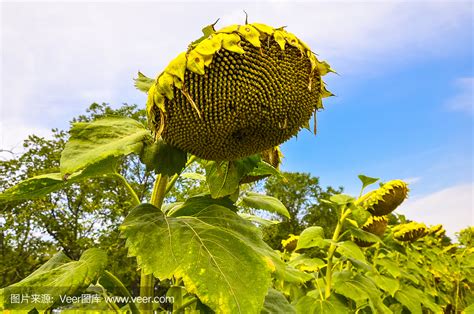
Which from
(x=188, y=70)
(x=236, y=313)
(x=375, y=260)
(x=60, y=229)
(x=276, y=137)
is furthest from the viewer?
(x=60, y=229)

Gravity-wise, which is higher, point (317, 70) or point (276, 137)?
point (317, 70)

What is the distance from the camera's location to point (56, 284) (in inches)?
46.5

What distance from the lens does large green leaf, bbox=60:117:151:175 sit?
1.10 metres

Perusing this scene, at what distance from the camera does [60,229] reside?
1427cm

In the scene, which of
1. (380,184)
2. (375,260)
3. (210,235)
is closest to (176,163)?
Answer: (210,235)

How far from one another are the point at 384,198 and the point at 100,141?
2.12 meters

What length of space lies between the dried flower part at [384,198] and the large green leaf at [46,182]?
1967mm

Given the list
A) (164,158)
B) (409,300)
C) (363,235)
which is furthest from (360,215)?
(164,158)

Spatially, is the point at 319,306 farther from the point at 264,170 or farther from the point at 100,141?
the point at 100,141

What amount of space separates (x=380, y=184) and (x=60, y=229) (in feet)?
43.5

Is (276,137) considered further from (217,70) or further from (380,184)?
(380,184)

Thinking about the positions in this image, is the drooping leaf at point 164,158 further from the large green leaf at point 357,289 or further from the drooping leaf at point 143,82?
the large green leaf at point 357,289

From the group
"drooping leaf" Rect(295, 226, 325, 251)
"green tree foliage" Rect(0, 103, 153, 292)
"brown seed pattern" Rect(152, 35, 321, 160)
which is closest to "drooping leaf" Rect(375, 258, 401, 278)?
"drooping leaf" Rect(295, 226, 325, 251)

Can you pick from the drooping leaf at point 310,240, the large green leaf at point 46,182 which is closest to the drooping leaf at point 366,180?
the drooping leaf at point 310,240
